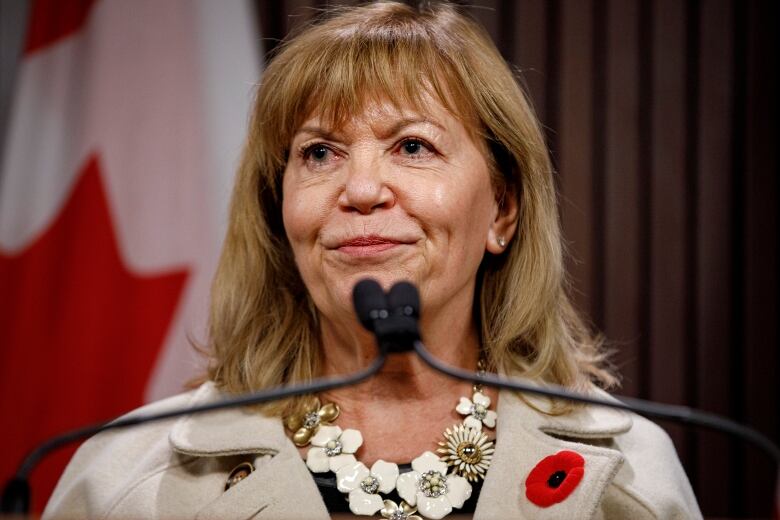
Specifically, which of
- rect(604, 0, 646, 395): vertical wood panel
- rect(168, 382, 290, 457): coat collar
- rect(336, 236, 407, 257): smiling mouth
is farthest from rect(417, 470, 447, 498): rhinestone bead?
rect(604, 0, 646, 395): vertical wood panel

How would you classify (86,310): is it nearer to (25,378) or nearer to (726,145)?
(25,378)

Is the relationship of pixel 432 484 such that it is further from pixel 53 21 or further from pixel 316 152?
pixel 53 21

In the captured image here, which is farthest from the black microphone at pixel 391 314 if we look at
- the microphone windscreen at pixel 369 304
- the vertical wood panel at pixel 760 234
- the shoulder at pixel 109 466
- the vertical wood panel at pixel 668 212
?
the vertical wood panel at pixel 760 234

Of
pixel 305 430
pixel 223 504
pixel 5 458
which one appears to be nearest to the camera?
pixel 223 504

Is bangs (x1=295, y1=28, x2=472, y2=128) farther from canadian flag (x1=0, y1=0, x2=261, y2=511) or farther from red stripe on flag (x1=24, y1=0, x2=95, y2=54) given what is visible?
red stripe on flag (x1=24, y1=0, x2=95, y2=54)

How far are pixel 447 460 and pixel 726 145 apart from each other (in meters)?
1.51

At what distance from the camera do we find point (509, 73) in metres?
1.72

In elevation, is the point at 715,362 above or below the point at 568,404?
below

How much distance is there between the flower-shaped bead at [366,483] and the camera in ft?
5.03

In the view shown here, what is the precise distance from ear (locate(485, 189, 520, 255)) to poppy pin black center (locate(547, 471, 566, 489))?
42 centimetres

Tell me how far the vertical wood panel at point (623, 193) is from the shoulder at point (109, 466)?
1.38 meters

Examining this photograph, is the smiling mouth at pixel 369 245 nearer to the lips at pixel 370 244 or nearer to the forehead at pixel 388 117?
the lips at pixel 370 244

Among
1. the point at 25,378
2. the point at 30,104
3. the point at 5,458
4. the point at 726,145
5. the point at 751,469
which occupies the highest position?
the point at 30,104

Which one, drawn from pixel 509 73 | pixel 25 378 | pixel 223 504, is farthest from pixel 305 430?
pixel 25 378
